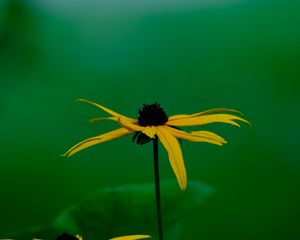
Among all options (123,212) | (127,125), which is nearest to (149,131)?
(127,125)

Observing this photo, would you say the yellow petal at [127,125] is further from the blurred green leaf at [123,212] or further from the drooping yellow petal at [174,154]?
the blurred green leaf at [123,212]

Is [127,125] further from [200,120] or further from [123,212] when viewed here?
[123,212]

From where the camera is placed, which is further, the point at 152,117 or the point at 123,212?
the point at 123,212

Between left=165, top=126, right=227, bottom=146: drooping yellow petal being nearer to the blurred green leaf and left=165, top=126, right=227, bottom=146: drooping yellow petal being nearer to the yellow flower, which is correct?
the yellow flower

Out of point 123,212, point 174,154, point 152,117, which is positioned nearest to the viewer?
point 174,154

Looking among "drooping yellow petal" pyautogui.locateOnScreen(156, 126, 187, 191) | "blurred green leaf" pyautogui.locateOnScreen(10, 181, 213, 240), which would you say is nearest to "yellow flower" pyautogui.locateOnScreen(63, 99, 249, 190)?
A: "drooping yellow petal" pyautogui.locateOnScreen(156, 126, 187, 191)

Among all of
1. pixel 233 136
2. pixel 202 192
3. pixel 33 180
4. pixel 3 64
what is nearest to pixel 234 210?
pixel 233 136
